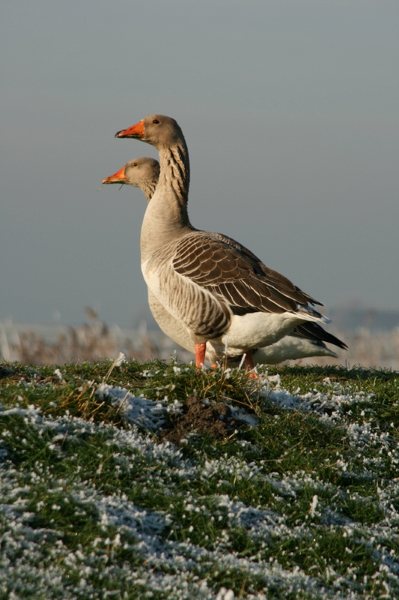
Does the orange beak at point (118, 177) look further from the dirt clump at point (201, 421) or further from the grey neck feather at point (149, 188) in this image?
the dirt clump at point (201, 421)

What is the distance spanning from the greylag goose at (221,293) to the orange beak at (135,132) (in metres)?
1.90

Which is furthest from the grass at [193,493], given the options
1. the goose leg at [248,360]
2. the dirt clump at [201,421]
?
the goose leg at [248,360]

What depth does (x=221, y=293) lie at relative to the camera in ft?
46.0

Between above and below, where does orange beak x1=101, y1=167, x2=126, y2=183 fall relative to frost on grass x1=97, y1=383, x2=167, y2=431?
above

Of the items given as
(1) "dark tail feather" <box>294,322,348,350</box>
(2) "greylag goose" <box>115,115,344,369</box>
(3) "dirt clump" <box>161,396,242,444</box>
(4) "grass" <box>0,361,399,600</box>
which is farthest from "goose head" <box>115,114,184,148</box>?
(3) "dirt clump" <box>161,396,242,444</box>

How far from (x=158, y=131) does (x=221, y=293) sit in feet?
11.5

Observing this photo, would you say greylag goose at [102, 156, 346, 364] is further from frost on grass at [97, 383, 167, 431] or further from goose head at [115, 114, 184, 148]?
frost on grass at [97, 383, 167, 431]

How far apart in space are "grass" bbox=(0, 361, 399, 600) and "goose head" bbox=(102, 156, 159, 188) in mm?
7788

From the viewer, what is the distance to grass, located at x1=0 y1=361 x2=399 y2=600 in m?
6.87

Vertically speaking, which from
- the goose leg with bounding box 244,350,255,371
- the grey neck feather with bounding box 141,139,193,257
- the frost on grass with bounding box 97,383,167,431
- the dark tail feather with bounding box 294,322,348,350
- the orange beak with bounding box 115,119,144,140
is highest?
the orange beak with bounding box 115,119,144,140

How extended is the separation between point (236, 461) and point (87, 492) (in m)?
1.56

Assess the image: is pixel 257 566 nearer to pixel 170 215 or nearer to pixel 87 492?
pixel 87 492

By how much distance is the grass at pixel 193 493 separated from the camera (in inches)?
270

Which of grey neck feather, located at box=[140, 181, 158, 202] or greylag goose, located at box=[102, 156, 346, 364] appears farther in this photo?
grey neck feather, located at box=[140, 181, 158, 202]
